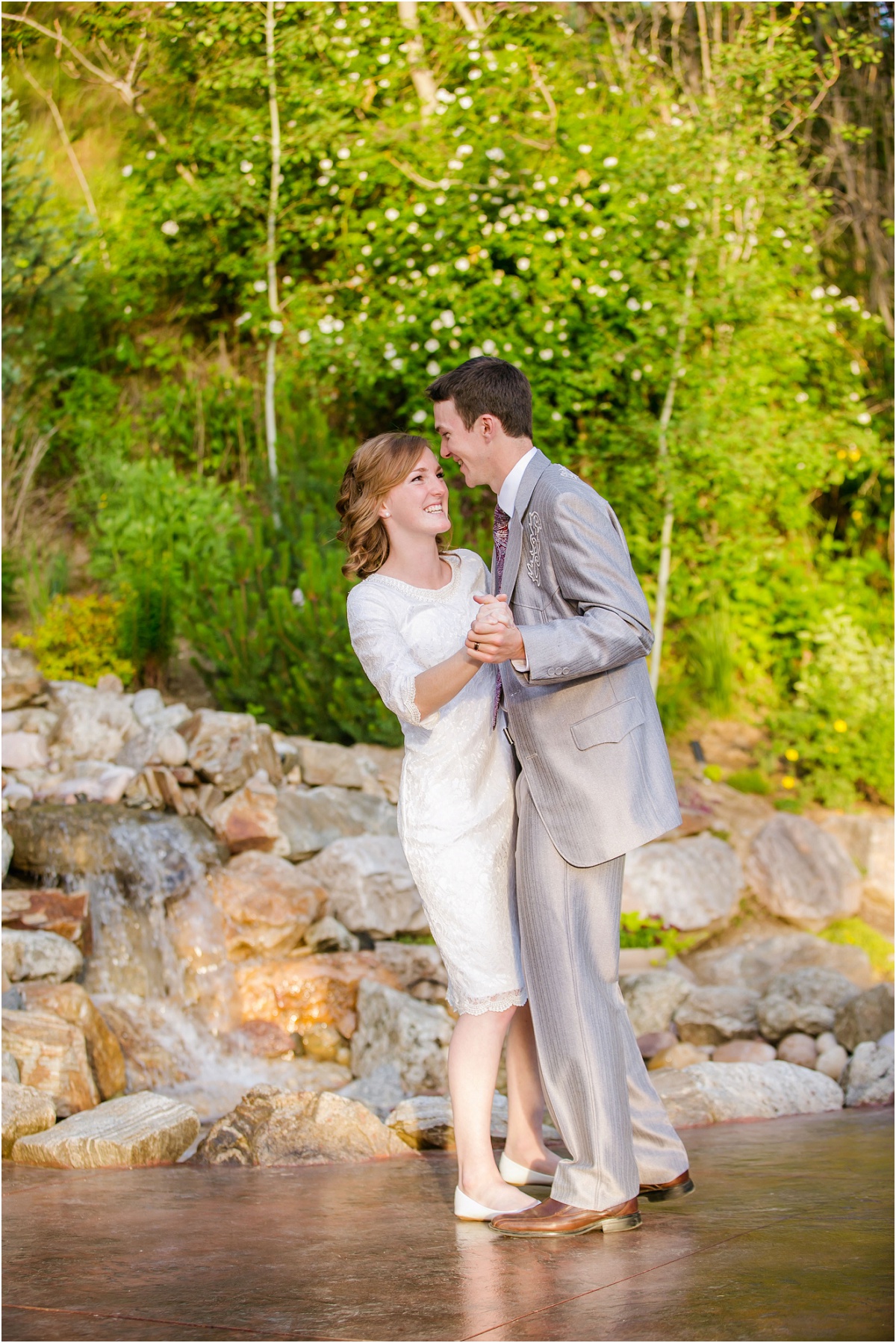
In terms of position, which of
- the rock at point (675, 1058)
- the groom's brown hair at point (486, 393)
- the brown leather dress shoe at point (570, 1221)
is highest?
the groom's brown hair at point (486, 393)

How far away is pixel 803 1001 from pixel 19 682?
474 centimetres

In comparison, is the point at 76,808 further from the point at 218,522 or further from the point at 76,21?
the point at 76,21

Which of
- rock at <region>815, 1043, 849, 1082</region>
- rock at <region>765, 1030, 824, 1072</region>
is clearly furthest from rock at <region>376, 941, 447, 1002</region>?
rock at <region>815, 1043, 849, 1082</region>

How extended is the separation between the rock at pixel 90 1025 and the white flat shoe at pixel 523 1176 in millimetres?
2238

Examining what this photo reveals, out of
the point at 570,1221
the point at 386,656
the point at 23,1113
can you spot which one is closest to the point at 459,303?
the point at 23,1113

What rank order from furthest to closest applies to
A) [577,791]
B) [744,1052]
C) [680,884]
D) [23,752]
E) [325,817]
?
[680,884]
[23,752]
[325,817]
[744,1052]
[577,791]

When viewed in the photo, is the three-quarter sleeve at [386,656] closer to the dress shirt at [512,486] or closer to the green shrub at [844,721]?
the dress shirt at [512,486]

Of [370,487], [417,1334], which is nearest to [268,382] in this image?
[370,487]

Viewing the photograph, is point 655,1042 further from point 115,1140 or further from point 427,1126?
point 115,1140

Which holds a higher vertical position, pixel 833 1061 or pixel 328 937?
pixel 328 937

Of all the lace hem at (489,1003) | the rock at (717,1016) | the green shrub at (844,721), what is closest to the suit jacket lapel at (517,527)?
the lace hem at (489,1003)

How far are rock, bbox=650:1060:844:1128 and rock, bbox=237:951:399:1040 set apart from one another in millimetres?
1616

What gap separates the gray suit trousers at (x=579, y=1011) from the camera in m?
2.74

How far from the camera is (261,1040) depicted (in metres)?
5.71
